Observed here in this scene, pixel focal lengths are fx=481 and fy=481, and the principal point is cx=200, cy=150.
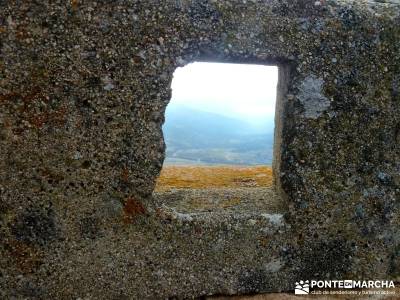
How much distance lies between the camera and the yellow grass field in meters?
4.67

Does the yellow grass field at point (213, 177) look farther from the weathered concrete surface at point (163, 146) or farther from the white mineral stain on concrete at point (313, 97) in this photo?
the white mineral stain on concrete at point (313, 97)

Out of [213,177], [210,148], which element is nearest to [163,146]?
[213,177]

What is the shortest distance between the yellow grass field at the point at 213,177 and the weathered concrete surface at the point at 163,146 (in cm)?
87

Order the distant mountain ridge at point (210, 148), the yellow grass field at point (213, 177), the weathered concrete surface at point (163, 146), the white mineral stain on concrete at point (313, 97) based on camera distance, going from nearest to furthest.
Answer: the weathered concrete surface at point (163, 146), the white mineral stain on concrete at point (313, 97), the yellow grass field at point (213, 177), the distant mountain ridge at point (210, 148)

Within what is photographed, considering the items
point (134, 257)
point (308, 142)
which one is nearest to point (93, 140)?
point (134, 257)

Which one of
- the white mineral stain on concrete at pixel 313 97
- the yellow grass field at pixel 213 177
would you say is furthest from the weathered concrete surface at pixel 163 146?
the yellow grass field at pixel 213 177

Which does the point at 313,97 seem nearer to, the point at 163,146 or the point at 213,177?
the point at 163,146

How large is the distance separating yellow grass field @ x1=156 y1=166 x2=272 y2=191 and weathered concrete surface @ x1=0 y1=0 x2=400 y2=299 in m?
0.87

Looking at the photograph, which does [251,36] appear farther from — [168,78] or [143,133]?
[143,133]

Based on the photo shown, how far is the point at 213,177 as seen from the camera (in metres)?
5.14

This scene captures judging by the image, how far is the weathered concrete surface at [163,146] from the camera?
3.19 metres

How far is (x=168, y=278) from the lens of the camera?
362cm

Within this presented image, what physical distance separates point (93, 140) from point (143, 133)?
0.35 m

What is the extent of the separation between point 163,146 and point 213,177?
1.80m
